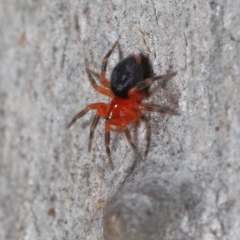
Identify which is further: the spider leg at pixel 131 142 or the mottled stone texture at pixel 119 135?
the spider leg at pixel 131 142

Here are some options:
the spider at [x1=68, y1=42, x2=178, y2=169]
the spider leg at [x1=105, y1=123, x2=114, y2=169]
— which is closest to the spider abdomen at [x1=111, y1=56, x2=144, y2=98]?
the spider at [x1=68, y1=42, x2=178, y2=169]

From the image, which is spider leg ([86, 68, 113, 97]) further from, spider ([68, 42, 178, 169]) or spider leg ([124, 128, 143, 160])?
spider leg ([124, 128, 143, 160])

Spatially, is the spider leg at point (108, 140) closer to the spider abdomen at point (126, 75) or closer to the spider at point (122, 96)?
the spider at point (122, 96)

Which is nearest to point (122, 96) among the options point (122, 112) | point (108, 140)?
point (122, 112)

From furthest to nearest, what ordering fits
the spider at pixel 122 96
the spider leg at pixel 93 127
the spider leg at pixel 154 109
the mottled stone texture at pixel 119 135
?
1. the spider leg at pixel 93 127
2. the spider at pixel 122 96
3. the spider leg at pixel 154 109
4. the mottled stone texture at pixel 119 135

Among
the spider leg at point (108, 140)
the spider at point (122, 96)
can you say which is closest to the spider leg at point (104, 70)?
the spider at point (122, 96)

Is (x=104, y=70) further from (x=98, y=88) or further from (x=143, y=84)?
(x=143, y=84)

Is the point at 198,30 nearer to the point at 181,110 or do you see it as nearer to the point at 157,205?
the point at 181,110
